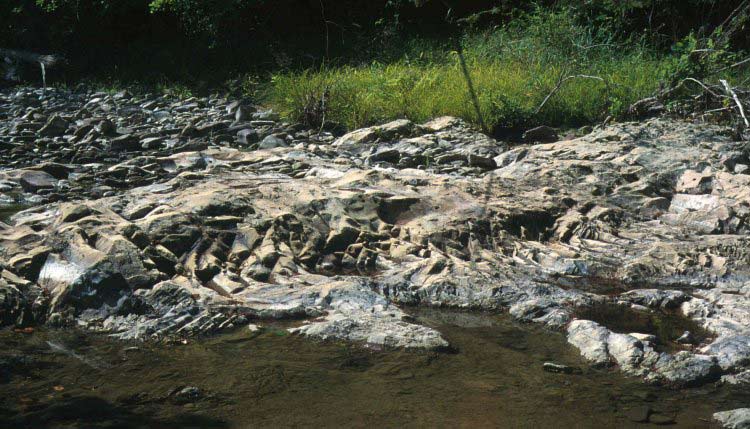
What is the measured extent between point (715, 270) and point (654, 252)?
34cm

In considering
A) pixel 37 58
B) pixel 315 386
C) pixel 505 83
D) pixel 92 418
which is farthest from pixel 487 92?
pixel 37 58

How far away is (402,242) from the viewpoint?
14.2 feet

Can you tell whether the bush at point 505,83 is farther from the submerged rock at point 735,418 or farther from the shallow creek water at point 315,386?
the submerged rock at point 735,418

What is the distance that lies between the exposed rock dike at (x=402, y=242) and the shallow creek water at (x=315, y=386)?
0.13 meters

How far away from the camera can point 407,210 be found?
4.64 meters

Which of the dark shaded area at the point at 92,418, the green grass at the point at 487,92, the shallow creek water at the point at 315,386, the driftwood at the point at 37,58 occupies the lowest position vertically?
the driftwood at the point at 37,58

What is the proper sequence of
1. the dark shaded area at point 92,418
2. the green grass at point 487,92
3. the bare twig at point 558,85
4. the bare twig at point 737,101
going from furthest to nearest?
the green grass at point 487,92 < the bare twig at point 558,85 < the bare twig at point 737,101 < the dark shaded area at point 92,418

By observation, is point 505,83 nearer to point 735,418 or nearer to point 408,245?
point 408,245

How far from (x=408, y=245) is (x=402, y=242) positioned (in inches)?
2.1

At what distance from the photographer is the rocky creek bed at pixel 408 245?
11.2ft

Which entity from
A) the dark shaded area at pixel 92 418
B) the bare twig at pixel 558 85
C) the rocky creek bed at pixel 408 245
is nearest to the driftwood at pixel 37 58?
the rocky creek bed at pixel 408 245

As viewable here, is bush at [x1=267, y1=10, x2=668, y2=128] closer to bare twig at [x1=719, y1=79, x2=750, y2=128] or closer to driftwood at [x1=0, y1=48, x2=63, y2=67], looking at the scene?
bare twig at [x1=719, y1=79, x2=750, y2=128]

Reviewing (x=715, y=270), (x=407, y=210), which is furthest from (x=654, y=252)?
(x=407, y=210)

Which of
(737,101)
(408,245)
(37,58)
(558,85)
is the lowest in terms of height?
(37,58)
